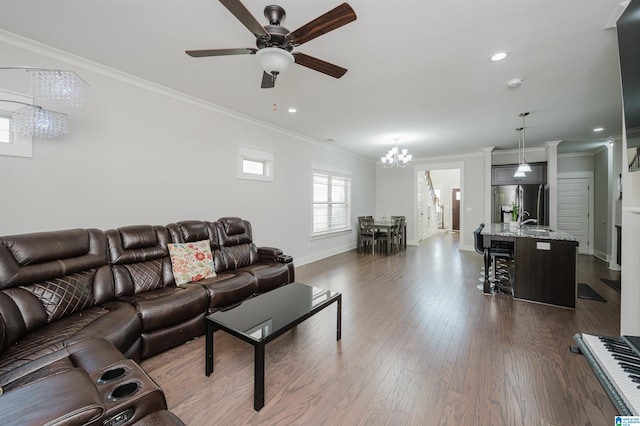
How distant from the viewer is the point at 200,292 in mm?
2422

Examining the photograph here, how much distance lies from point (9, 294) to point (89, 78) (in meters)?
2.24

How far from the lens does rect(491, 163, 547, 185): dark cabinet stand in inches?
242

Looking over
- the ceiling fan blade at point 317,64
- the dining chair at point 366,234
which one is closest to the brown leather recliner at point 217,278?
the ceiling fan blade at point 317,64

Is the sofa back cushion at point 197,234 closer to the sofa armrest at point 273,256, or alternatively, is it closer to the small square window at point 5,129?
the sofa armrest at point 273,256

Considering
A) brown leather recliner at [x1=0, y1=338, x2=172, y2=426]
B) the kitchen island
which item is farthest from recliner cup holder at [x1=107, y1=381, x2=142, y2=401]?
the kitchen island

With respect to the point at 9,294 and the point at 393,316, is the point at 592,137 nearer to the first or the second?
the point at 393,316

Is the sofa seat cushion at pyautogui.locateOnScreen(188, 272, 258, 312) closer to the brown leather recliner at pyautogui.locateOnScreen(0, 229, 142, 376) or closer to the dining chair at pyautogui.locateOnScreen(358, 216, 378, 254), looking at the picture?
the brown leather recliner at pyautogui.locateOnScreen(0, 229, 142, 376)

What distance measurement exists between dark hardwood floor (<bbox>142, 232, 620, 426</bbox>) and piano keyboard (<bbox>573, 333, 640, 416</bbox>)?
777 millimetres

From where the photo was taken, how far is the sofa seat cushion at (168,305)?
6.79 ft

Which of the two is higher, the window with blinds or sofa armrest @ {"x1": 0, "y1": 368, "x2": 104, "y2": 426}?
the window with blinds

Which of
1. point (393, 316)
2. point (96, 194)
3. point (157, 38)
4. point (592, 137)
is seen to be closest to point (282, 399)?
point (393, 316)

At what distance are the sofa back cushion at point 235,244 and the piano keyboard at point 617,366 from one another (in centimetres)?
322

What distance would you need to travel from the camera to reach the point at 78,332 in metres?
1.68

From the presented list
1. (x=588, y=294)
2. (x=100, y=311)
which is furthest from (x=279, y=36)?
(x=588, y=294)
